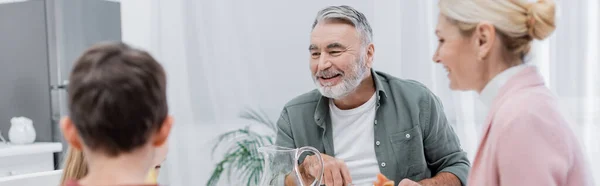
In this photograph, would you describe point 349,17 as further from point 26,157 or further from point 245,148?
point 26,157

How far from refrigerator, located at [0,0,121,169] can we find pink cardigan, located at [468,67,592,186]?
108 inches

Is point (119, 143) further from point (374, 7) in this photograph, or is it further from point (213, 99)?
point (213, 99)

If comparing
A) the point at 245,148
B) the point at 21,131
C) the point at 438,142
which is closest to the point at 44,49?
the point at 21,131

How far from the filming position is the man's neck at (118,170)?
33.0 inches

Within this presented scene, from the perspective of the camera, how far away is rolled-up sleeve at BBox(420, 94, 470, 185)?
6.55ft

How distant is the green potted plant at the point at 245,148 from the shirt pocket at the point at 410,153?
1.15m

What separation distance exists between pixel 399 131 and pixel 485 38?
2.86 ft

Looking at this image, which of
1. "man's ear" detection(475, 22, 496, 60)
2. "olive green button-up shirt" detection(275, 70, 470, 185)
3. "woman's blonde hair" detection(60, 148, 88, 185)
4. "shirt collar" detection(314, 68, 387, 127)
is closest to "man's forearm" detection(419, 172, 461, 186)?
"olive green button-up shirt" detection(275, 70, 470, 185)

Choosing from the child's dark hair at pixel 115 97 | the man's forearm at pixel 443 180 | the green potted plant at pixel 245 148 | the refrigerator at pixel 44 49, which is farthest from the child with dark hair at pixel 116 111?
the refrigerator at pixel 44 49

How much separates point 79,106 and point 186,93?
2610 mm

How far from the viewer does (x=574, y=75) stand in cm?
249

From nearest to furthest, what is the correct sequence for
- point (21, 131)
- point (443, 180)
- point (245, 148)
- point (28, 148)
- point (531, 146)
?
1. point (531, 146)
2. point (443, 180)
3. point (245, 148)
4. point (28, 148)
5. point (21, 131)

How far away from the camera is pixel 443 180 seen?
75.1 inches

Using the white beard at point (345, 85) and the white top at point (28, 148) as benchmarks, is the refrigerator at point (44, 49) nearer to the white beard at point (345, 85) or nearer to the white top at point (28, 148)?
the white top at point (28, 148)
